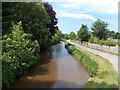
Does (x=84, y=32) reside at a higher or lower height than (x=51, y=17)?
lower

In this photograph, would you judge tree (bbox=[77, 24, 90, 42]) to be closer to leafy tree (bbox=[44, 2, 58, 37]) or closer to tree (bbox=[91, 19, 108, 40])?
tree (bbox=[91, 19, 108, 40])

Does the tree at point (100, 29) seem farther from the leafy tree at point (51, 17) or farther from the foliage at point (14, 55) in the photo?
the foliage at point (14, 55)

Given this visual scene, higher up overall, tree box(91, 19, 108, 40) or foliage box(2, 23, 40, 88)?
tree box(91, 19, 108, 40)

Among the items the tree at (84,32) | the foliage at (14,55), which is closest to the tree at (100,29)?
the tree at (84,32)

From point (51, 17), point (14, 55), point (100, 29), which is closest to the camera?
point (14, 55)

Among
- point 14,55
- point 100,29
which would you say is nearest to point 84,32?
point 100,29

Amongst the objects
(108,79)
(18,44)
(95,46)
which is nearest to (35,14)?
(18,44)

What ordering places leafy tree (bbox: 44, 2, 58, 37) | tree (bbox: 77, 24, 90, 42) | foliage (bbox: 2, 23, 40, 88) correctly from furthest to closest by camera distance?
1. tree (bbox: 77, 24, 90, 42)
2. leafy tree (bbox: 44, 2, 58, 37)
3. foliage (bbox: 2, 23, 40, 88)

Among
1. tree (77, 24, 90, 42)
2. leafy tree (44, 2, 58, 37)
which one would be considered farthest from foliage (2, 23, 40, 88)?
tree (77, 24, 90, 42)

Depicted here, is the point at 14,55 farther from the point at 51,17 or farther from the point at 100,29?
the point at 100,29

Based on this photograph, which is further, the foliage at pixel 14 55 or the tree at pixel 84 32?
the tree at pixel 84 32

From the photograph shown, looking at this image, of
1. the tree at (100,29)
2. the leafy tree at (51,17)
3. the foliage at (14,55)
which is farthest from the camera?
the tree at (100,29)

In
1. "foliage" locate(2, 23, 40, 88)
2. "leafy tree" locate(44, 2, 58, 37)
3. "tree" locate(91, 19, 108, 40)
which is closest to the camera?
"foliage" locate(2, 23, 40, 88)

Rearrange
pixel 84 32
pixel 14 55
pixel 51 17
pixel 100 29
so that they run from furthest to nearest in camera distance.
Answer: pixel 100 29, pixel 84 32, pixel 51 17, pixel 14 55
